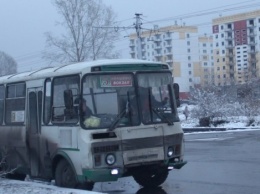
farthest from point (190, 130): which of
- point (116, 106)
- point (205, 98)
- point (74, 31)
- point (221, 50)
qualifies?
point (221, 50)

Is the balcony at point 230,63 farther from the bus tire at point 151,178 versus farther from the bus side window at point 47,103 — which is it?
the bus side window at point 47,103

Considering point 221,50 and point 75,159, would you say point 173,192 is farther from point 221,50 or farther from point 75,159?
point 221,50

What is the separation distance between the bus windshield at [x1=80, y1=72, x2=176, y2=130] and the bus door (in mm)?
1911

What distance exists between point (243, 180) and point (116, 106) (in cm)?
384

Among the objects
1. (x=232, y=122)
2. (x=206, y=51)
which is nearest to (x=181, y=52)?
(x=206, y=51)

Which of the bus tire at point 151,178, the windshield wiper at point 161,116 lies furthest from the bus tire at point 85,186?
the windshield wiper at point 161,116

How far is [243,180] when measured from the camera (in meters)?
13.3

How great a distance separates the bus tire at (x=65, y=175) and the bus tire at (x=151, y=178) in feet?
5.22

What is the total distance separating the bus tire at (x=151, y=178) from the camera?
42.0ft

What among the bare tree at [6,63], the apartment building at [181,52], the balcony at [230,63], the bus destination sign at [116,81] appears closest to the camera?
the bus destination sign at [116,81]

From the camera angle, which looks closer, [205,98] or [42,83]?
[42,83]

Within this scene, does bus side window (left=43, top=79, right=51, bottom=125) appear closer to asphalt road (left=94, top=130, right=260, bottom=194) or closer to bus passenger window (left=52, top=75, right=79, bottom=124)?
bus passenger window (left=52, top=75, right=79, bottom=124)

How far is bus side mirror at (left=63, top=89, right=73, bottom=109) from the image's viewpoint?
11102 millimetres

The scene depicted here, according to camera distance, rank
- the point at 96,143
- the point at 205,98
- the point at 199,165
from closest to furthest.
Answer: the point at 96,143
the point at 199,165
the point at 205,98
